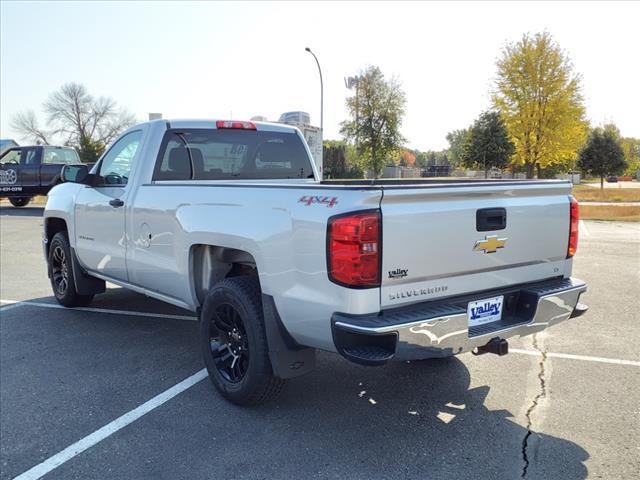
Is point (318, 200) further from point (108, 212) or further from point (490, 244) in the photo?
point (108, 212)

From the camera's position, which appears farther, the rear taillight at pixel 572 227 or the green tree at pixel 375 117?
the green tree at pixel 375 117

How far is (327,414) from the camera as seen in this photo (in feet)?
11.6

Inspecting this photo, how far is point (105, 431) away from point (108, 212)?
2.32 meters

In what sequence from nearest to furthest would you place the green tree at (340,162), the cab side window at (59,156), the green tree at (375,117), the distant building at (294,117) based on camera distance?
the distant building at (294,117) < the cab side window at (59,156) < the green tree at (375,117) < the green tree at (340,162)

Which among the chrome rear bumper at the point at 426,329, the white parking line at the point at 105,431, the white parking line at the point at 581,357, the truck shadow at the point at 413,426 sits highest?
the chrome rear bumper at the point at 426,329

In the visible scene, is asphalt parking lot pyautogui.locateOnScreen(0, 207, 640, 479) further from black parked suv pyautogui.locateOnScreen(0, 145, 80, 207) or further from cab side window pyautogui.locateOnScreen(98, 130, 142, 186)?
black parked suv pyautogui.locateOnScreen(0, 145, 80, 207)

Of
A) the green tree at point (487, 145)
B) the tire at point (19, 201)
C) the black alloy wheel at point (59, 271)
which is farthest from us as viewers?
the green tree at point (487, 145)

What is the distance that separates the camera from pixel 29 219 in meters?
17.5

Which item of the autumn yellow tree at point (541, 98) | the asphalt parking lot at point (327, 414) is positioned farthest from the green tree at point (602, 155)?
the asphalt parking lot at point (327, 414)

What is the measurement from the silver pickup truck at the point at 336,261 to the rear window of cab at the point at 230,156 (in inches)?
0.8

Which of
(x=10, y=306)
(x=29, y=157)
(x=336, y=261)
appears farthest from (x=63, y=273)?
(x=29, y=157)

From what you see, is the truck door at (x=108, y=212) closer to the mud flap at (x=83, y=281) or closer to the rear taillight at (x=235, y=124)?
the mud flap at (x=83, y=281)

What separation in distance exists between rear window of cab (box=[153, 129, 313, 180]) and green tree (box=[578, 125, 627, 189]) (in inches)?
1606

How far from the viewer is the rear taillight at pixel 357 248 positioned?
2.73 meters
